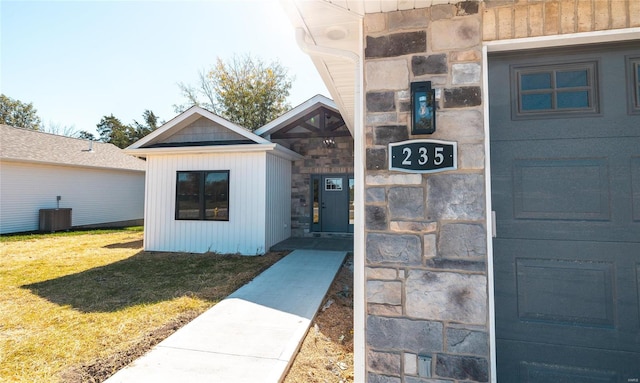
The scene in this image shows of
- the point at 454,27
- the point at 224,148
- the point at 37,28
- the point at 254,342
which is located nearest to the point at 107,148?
the point at 37,28

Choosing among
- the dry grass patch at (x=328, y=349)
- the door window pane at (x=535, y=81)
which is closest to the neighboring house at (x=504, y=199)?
the door window pane at (x=535, y=81)

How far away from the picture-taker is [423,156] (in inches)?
66.4

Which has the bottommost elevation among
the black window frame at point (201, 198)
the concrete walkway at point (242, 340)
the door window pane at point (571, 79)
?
the concrete walkway at point (242, 340)

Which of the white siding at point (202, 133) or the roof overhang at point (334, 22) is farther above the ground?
the white siding at point (202, 133)

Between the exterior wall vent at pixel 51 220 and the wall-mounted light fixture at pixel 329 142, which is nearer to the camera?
the wall-mounted light fixture at pixel 329 142

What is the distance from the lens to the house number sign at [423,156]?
1655 millimetres

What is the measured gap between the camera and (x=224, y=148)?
6.82 m

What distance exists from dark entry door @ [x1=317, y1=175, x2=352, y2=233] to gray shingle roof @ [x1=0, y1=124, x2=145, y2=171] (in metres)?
10.9

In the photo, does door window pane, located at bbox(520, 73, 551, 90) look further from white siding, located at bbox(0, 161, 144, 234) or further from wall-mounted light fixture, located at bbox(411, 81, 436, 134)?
white siding, located at bbox(0, 161, 144, 234)

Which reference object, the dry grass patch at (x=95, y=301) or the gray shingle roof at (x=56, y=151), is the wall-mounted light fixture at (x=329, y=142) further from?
the gray shingle roof at (x=56, y=151)

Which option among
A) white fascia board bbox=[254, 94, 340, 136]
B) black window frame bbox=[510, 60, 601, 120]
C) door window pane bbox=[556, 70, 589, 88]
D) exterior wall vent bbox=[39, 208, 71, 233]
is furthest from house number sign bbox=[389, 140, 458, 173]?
exterior wall vent bbox=[39, 208, 71, 233]

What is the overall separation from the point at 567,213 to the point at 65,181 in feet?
52.6

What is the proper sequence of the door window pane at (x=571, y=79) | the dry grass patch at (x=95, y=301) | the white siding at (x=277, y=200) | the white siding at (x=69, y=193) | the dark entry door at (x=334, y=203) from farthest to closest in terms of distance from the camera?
the white siding at (x=69, y=193)
the dark entry door at (x=334, y=203)
the white siding at (x=277, y=200)
the dry grass patch at (x=95, y=301)
the door window pane at (x=571, y=79)

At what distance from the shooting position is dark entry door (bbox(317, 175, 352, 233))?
874 cm
